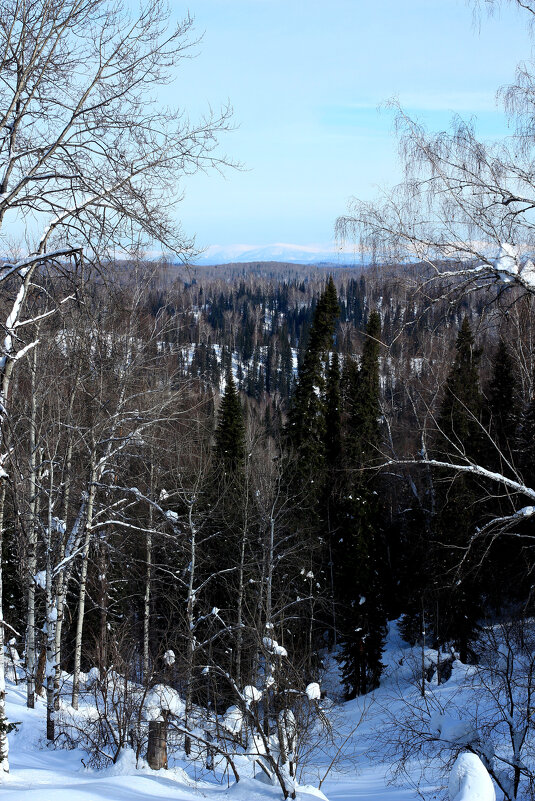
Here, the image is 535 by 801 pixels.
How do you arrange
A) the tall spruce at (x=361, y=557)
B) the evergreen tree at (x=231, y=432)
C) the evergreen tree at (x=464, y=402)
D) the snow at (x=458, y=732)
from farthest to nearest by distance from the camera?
the evergreen tree at (x=231, y=432) < the tall spruce at (x=361, y=557) < the evergreen tree at (x=464, y=402) < the snow at (x=458, y=732)

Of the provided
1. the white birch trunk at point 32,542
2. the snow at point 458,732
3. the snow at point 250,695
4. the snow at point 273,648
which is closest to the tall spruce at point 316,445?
the white birch trunk at point 32,542

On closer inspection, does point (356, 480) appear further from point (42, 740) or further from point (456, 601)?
point (42, 740)

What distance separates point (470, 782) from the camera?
447 centimetres

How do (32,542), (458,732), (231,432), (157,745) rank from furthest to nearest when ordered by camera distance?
(231,432) < (32,542) < (458,732) < (157,745)

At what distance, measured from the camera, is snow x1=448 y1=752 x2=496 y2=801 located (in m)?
4.37

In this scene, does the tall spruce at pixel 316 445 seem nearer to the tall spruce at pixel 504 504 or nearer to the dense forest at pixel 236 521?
the dense forest at pixel 236 521

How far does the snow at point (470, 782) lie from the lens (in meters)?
4.37

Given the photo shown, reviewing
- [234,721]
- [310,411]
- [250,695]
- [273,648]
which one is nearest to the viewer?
[250,695]

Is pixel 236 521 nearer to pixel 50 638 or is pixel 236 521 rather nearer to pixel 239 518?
pixel 239 518

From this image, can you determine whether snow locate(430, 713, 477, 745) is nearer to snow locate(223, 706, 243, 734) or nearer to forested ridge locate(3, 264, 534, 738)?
forested ridge locate(3, 264, 534, 738)

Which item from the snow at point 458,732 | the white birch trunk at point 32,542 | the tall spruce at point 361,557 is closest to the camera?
the snow at point 458,732

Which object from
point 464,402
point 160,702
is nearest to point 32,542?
point 160,702

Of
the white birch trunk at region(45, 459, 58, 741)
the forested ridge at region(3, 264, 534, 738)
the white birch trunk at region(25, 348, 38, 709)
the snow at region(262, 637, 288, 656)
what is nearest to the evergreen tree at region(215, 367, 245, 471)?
the forested ridge at region(3, 264, 534, 738)

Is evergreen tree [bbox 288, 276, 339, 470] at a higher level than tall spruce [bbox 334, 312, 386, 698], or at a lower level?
higher
